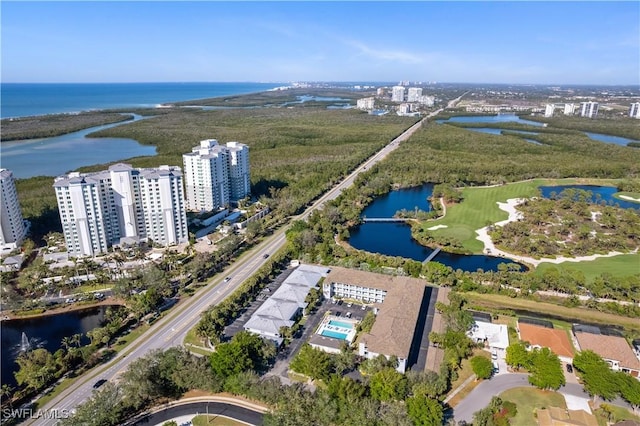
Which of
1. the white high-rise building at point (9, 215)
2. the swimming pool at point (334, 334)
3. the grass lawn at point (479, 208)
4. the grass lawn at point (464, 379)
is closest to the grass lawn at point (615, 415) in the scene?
the grass lawn at point (464, 379)

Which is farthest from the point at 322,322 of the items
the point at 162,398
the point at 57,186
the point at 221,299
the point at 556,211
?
the point at 556,211

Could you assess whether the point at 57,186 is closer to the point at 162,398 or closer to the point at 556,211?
the point at 162,398

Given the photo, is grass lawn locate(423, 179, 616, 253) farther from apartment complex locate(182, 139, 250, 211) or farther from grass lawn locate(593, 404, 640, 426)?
apartment complex locate(182, 139, 250, 211)

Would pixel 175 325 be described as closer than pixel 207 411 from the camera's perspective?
No

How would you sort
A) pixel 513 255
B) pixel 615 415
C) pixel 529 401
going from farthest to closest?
pixel 513 255 → pixel 529 401 → pixel 615 415

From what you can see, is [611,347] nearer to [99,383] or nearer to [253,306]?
[253,306]

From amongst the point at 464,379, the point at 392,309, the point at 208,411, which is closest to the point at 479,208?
the point at 392,309

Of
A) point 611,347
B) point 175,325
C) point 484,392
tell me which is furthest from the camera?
point 175,325
